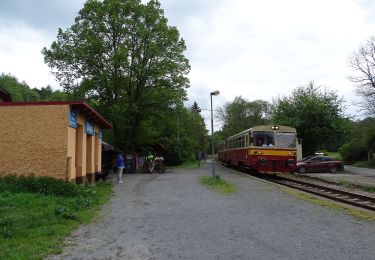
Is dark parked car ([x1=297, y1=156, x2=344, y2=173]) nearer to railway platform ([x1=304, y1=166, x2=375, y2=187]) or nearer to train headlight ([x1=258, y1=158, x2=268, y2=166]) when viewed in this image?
railway platform ([x1=304, y1=166, x2=375, y2=187])

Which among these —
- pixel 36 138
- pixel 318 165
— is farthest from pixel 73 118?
pixel 318 165

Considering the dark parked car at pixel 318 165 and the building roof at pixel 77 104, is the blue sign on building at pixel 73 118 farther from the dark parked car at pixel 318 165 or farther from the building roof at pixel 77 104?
the dark parked car at pixel 318 165

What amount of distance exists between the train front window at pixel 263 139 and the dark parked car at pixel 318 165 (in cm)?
906

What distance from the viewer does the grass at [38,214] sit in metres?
7.85

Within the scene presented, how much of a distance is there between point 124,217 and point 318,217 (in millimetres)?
4944

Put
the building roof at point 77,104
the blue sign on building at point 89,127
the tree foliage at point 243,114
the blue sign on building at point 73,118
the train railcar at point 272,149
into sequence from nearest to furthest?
the building roof at point 77,104 < the blue sign on building at point 73,118 < the blue sign on building at point 89,127 < the train railcar at point 272,149 < the tree foliage at point 243,114

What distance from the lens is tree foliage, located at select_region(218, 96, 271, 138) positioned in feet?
297

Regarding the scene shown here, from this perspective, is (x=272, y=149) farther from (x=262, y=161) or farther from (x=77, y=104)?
(x=77, y=104)

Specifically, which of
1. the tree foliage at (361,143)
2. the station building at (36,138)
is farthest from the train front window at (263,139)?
the tree foliage at (361,143)

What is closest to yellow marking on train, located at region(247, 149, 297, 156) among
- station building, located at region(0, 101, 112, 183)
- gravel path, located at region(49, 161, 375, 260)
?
gravel path, located at region(49, 161, 375, 260)

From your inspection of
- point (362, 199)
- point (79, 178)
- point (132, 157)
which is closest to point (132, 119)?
point (132, 157)

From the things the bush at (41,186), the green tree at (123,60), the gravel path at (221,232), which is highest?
the green tree at (123,60)

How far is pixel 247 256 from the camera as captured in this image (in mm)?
7324

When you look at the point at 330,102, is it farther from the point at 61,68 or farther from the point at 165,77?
the point at 61,68
